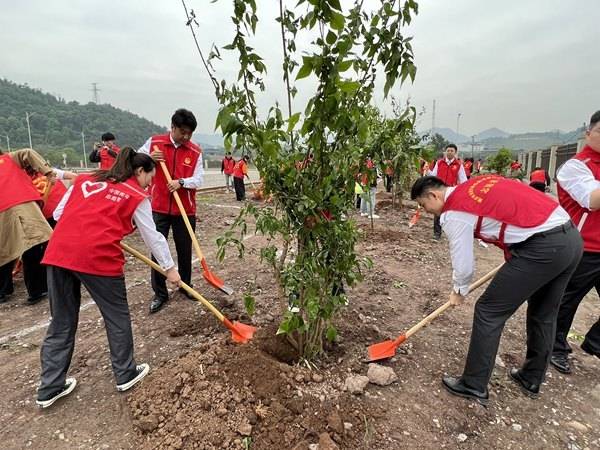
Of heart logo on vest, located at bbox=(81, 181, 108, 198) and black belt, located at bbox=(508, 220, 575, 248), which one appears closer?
black belt, located at bbox=(508, 220, 575, 248)

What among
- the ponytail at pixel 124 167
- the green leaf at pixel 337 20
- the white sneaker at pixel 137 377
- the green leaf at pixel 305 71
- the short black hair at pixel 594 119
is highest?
the green leaf at pixel 337 20

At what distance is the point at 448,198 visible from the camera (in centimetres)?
Answer: 241

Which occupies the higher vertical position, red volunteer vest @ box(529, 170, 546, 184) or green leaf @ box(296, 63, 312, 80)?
green leaf @ box(296, 63, 312, 80)

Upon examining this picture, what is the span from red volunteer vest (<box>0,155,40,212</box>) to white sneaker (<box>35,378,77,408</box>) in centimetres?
219

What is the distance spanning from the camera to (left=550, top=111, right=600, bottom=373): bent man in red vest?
2.65 metres

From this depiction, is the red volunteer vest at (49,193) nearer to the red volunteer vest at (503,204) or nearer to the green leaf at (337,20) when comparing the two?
the green leaf at (337,20)

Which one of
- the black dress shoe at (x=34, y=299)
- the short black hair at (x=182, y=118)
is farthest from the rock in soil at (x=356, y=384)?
the black dress shoe at (x=34, y=299)

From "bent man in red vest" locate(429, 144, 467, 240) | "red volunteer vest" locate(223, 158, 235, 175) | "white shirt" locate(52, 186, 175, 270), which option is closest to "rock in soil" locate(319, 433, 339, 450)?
"white shirt" locate(52, 186, 175, 270)

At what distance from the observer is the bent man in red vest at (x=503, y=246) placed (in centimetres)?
227

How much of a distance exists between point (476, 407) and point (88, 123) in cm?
9092

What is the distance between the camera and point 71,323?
250 cm

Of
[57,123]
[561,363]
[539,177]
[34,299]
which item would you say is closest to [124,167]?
[34,299]

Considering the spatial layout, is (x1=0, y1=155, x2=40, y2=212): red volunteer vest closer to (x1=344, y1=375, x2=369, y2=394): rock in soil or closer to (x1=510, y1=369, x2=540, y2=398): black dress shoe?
(x1=344, y1=375, x2=369, y2=394): rock in soil

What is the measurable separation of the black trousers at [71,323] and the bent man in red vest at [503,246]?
208 cm
